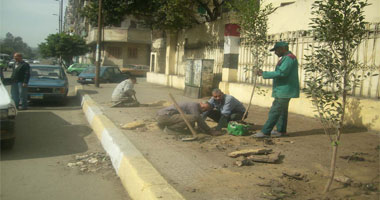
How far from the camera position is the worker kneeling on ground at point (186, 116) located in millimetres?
6145

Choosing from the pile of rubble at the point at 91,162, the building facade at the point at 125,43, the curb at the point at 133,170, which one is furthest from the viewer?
the building facade at the point at 125,43

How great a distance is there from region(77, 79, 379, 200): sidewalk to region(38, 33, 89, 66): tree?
40.8 meters

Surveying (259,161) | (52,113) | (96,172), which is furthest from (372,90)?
(52,113)

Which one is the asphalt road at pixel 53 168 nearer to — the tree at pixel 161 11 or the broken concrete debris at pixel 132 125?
the broken concrete debris at pixel 132 125

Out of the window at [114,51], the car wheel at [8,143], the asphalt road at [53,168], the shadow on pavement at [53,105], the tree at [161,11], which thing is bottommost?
the asphalt road at [53,168]

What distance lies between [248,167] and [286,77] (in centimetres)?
207

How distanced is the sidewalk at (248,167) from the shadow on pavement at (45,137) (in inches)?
43.4

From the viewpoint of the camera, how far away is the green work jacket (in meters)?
5.52

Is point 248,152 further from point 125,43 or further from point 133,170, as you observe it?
point 125,43

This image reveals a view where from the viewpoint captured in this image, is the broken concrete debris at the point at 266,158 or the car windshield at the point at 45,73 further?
the car windshield at the point at 45,73

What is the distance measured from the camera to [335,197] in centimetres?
329

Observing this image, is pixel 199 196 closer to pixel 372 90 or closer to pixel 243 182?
pixel 243 182

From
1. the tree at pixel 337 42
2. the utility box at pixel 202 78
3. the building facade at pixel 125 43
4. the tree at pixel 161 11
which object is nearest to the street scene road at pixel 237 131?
the tree at pixel 337 42

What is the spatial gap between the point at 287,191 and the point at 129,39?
127ft
